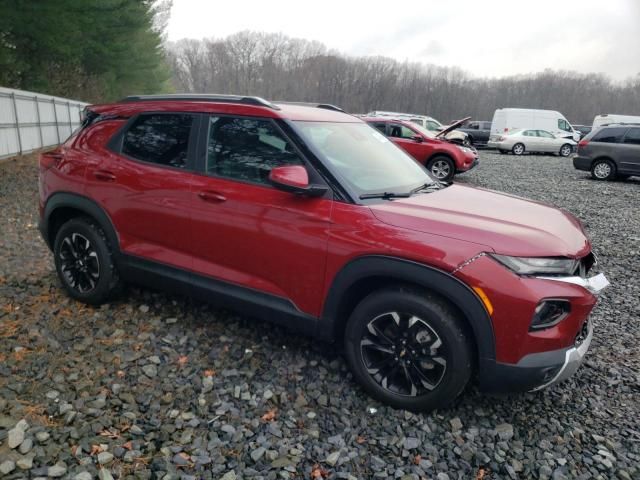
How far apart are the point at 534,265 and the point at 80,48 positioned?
20.3 meters

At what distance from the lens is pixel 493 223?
262 cm

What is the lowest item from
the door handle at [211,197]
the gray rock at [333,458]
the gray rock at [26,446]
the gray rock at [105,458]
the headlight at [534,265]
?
the gray rock at [333,458]

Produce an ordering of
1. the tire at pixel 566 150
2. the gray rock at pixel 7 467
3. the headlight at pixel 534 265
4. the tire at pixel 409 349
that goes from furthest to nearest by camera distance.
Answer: the tire at pixel 566 150 → the tire at pixel 409 349 → the headlight at pixel 534 265 → the gray rock at pixel 7 467

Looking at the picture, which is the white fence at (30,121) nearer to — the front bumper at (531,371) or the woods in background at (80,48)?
the woods in background at (80,48)

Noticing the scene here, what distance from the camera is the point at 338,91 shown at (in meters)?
88.5

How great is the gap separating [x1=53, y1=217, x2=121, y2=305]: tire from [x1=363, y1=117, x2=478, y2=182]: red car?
9.73 meters

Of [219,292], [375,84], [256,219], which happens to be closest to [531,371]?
[256,219]

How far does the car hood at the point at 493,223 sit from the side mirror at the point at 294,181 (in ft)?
1.21

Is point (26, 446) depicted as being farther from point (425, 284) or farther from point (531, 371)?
point (531, 371)

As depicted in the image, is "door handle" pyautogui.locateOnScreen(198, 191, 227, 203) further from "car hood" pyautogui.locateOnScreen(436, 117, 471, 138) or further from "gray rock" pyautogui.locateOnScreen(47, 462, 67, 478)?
"car hood" pyautogui.locateOnScreen(436, 117, 471, 138)

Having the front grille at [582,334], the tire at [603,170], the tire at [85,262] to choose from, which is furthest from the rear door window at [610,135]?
the tire at [85,262]

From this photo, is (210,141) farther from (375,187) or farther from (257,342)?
(257,342)

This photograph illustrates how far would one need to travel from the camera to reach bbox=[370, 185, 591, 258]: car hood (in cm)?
244

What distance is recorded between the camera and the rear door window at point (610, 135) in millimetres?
13758
